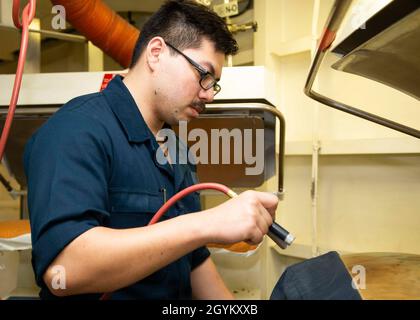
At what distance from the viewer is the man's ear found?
0.84 metres

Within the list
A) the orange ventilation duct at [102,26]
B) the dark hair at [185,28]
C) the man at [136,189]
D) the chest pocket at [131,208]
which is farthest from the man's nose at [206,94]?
the orange ventilation duct at [102,26]

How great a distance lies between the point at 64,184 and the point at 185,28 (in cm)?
49

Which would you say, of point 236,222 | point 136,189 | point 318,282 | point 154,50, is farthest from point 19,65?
point 318,282

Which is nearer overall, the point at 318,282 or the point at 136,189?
the point at 318,282

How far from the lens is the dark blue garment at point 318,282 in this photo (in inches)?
21.0

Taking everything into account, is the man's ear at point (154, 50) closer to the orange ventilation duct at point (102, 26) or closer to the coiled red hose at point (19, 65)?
the coiled red hose at point (19, 65)

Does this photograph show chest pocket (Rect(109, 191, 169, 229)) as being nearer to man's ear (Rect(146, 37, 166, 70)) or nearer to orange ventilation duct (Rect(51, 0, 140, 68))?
man's ear (Rect(146, 37, 166, 70))

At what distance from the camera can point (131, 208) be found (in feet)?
2.42

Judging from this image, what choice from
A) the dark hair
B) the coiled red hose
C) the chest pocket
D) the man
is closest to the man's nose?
the man

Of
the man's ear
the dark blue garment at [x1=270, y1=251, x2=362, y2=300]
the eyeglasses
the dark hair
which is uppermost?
the dark hair

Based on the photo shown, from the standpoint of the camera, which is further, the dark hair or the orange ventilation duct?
the orange ventilation duct

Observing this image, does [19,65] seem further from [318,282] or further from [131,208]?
[318,282]

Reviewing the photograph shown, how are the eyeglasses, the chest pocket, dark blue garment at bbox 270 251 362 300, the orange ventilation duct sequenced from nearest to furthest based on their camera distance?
dark blue garment at bbox 270 251 362 300
the chest pocket
the eyeglasses
the orange ventilation duct

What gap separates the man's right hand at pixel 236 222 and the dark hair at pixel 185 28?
1.46 feet
